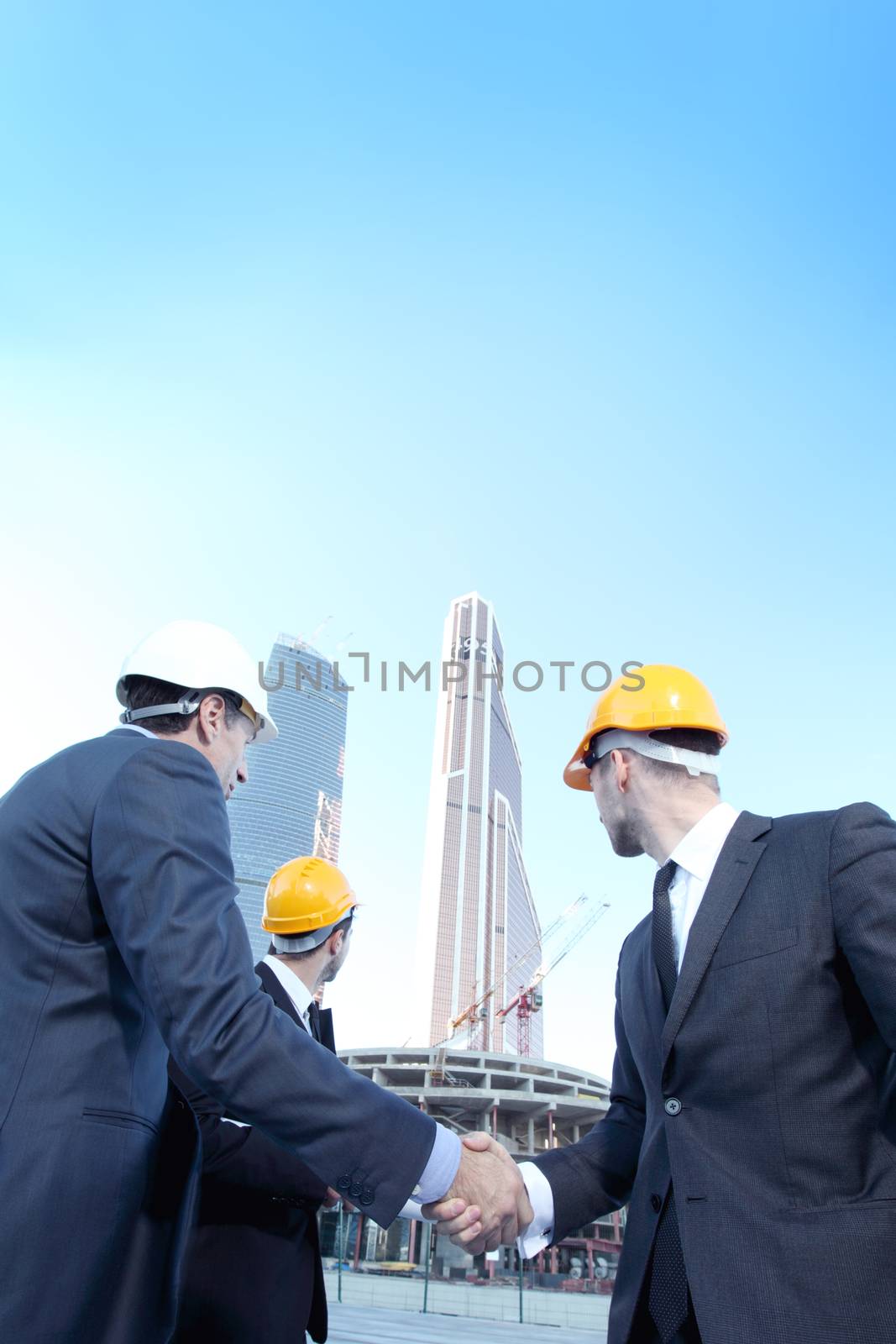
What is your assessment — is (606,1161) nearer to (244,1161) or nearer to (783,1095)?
(783,1095)

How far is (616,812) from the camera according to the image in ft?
9.64

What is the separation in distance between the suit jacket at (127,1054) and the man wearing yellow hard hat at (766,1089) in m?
0.67

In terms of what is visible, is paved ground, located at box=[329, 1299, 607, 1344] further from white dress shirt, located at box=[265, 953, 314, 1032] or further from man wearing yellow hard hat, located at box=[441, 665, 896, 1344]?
man wearing yellow hard hat, located at box=[441, 665, 896, 1344]

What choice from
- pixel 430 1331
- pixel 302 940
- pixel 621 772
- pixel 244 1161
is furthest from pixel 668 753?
pixel 430 1331

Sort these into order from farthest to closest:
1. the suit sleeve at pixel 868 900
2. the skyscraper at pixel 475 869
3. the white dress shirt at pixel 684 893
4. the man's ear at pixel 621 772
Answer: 1. the skyscraper at pixel 475 869
2. the man's ear at pixel 621 772
3. the white dress shirt at pixel 684 893
4. the suit sleeve at pixel 868 900

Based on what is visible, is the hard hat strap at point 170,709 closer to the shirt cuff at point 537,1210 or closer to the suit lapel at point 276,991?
the suit lapel at point 276,991

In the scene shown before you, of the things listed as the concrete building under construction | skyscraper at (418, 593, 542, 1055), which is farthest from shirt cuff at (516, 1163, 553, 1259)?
skyscraper at (418, 593, 542, 1055)

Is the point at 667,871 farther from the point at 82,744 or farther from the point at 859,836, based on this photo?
the point at 82,744

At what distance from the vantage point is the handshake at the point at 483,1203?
91.1 inches

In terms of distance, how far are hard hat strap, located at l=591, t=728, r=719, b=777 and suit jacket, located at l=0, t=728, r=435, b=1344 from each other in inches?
54.1

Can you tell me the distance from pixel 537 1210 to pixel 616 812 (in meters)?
1.29

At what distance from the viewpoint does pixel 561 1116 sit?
230 ft

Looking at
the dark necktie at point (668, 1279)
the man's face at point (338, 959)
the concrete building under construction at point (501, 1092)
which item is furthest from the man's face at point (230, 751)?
the concrete building under construction at point (501, 1092)

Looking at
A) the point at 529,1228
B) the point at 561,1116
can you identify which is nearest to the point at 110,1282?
the point at 529,1228
